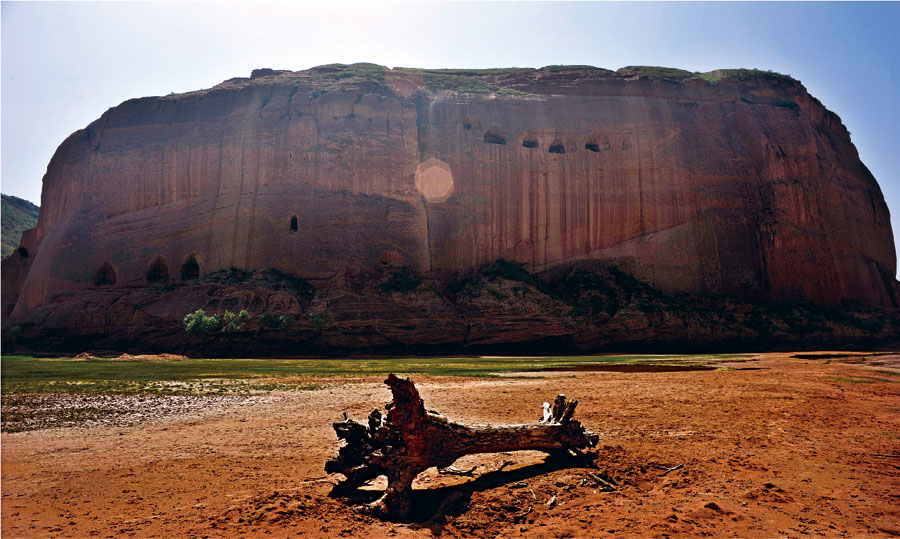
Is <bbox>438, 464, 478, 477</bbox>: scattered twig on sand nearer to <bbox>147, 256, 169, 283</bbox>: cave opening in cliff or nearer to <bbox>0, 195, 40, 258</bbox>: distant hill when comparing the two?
<bbox>147, 256, 169, 283</bbox>: cave opening in cliff

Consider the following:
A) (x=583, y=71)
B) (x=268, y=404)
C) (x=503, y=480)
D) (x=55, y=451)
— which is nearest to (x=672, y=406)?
(x=503, y=480)

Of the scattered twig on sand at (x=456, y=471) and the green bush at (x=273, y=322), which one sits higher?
the green bush at (x=273, y=322)

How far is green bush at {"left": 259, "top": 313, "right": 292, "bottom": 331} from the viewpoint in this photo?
3922 centimetres

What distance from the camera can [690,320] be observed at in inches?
1809

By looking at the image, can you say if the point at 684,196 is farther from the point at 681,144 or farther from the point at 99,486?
the point at 99,486

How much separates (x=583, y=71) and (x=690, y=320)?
104 ft

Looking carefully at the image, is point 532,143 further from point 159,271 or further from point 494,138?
point 159,271

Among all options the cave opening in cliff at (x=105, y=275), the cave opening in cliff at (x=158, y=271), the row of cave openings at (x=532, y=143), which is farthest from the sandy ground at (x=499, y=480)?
the cave opening in cliff at (x=105, y=275)

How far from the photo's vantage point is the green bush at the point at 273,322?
129 ft

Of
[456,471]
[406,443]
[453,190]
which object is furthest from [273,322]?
[406,443]

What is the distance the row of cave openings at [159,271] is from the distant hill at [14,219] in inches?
1903

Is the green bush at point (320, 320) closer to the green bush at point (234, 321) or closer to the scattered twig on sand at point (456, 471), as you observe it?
the green bush at point (234, 321)

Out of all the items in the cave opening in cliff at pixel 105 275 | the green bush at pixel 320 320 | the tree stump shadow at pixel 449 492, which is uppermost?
the cave opening in cliff at pixel 105 275

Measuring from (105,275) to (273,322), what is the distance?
24139 millimetres
